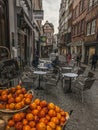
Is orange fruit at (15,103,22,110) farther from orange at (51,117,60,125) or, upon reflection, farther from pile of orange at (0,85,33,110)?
orange at (51,117,60,125)

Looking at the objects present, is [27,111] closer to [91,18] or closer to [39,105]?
[39,105]

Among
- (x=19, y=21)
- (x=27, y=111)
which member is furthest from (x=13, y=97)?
(x=19, y=21)

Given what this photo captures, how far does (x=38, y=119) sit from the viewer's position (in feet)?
6.93

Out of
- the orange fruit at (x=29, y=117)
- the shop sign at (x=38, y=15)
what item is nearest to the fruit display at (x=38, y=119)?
the orange fruit at (x=29, y=117)

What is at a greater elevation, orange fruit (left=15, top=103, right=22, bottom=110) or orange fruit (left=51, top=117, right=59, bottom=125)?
orange fruit (left=15, top=103, right=22, bottom=110)

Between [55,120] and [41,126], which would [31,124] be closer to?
[41,126]

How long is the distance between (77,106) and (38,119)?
11.7 feet

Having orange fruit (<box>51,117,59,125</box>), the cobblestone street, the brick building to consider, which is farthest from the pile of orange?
the brick building

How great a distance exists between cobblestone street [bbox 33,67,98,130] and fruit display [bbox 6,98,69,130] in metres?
2.08

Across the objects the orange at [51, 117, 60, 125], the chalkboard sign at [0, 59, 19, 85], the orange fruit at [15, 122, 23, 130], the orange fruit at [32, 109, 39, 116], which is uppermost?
the chalkboard sign at [0, 59, 19, 85]

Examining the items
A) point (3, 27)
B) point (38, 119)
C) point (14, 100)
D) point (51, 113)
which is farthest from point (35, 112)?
point (3, 27)

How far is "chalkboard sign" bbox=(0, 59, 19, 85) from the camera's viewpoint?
3049mm

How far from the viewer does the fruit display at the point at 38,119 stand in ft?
6.48

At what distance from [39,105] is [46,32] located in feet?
205
